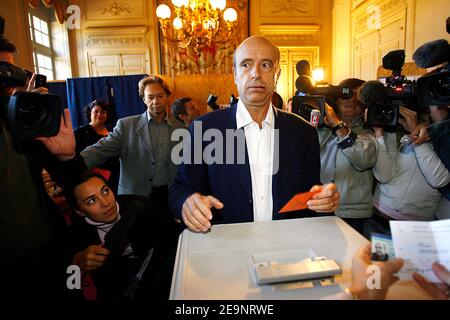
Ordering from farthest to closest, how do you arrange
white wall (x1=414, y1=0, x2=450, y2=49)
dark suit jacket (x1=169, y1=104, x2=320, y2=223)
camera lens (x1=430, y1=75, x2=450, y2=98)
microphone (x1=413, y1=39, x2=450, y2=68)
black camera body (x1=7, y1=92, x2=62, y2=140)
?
white wall (x1=414, y1=0, x2=450, y2=49) → microphone (x1=413, y1=39, x2=450, y2=68) → dark suit jacket (x1=169, y1=104, x2=320, y2=223) → camera lens (x1=430, y1=75, x2=450, y2=98) → black camera body (x1=7, y1=92, x2=62, y2=140)

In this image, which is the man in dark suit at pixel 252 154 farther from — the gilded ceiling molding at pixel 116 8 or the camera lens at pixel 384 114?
the gilded ceiling molding at pixel 116 8

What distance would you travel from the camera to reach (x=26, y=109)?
0.92 meters

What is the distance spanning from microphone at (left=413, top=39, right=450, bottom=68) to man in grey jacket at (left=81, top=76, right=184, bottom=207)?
5.83 feet

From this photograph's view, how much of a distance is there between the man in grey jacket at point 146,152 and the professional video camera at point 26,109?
1243 mm

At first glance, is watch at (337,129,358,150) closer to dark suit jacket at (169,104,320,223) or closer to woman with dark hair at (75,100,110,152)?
dark suit jacket at (169,104,320,223)

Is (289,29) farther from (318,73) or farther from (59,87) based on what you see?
(59,87)

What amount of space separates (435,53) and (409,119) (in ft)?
1.09

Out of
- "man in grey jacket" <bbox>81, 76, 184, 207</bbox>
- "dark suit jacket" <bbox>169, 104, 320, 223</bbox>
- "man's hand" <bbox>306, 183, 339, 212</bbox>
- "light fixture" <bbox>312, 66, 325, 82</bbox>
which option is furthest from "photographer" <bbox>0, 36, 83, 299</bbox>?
"light fixture" <bbox>312, 66, 325, 82</bbox>

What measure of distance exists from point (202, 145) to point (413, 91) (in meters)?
1.15

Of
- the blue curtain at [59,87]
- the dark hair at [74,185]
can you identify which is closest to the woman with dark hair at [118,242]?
the dark hair at [74,185]

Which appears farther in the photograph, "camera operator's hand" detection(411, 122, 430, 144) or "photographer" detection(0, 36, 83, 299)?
"camera operator's hand" detection(411, 122, 430, 144)

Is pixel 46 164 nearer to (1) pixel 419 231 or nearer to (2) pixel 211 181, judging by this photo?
(2) pixel 211 181

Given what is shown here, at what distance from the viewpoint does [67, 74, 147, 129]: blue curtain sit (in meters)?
5.45
